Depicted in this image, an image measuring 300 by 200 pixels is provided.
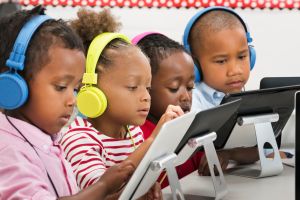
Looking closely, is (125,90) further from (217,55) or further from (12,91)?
(217,55)

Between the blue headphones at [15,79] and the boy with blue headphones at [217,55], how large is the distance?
0.83 meters

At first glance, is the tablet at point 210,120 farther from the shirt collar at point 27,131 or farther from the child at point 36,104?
the shirt collar at point 27,131

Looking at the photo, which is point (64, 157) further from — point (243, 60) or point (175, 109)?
point (243, 60)

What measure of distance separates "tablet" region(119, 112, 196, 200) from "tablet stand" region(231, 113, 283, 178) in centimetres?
39

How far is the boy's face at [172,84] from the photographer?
153cm

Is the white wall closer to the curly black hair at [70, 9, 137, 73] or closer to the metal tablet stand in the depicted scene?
the curly black hair at [70, 9, 137, 73]

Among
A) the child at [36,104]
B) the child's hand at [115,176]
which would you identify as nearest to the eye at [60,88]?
the child at [36,104]

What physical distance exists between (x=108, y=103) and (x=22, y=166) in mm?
382

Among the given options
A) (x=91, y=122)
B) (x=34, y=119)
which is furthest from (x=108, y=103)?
(x=34, y=119)

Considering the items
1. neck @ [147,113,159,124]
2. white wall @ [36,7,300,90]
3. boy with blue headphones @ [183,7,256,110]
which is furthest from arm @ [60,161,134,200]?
white wall @ [36,7,300,90]

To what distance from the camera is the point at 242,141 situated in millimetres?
1562

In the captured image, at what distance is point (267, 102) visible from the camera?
144 cm

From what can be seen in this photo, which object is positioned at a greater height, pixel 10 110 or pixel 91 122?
pixel 10 110

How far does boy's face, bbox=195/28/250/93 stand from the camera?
5.72 ft
